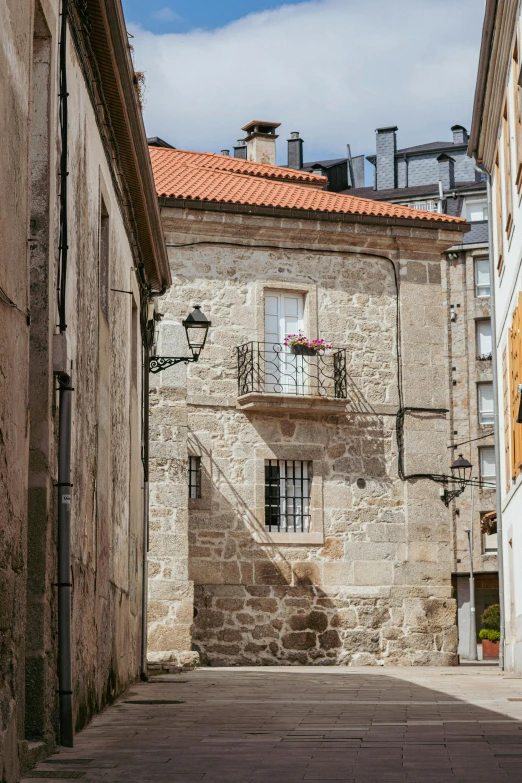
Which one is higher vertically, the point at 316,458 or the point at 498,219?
the point at 498,219

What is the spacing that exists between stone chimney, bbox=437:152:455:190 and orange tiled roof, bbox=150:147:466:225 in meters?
37.4

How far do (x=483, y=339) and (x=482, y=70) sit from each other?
3374cm

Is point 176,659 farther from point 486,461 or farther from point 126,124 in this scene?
point 486,461

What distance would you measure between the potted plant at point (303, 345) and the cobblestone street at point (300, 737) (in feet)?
31.5

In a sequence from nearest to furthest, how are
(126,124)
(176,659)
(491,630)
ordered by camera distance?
(126,124) < (176,659) < (491,630)

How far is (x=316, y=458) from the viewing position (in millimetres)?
22312

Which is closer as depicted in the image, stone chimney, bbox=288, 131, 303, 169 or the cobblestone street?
the cobblestone street

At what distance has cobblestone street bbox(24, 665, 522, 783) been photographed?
6.02m

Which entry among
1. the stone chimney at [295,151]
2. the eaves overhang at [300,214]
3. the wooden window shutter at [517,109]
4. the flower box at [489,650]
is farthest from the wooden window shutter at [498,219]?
the stone chimney at [295,151]

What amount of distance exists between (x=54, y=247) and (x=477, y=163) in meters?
15.3

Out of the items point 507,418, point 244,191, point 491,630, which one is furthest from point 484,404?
point 507,418

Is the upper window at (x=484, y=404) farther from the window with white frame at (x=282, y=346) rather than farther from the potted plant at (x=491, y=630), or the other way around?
the window with white frame at (x=282, y=346)

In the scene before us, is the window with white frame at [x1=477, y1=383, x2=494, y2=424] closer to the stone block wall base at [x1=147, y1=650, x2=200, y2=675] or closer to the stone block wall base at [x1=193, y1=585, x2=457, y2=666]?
the stone block wall base at [x1=193, y1=585, x2=457, y2=666]

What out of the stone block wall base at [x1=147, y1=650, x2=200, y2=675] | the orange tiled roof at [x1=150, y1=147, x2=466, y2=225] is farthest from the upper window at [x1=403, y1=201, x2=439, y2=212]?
the stone block wall base at [x1=147, y1=650, x2=200, y2=675]
